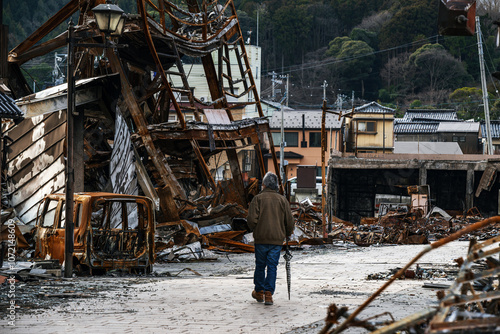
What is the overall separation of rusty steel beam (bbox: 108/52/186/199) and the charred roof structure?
3cm

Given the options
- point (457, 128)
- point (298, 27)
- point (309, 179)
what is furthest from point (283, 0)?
point (309, 179)

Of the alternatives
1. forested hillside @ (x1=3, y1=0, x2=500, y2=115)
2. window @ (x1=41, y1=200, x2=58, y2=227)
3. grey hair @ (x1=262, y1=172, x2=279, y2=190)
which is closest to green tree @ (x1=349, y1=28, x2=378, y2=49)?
forested hillside @ (x1=3, y1=0, x2=500, y2=115)

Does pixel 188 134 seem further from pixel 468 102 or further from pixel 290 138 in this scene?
pixel 468 102

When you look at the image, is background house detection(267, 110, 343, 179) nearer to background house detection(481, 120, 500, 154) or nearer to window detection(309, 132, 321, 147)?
window detection(309, 132, 321, 147)

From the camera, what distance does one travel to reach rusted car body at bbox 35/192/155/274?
45.5 feet

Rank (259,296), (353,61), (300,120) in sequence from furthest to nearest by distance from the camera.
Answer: (353,61) < (300,120) < (259,296)

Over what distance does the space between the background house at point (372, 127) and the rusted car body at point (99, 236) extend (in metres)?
47.1

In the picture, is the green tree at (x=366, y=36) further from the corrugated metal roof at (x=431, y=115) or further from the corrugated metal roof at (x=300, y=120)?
the corrugated metal roof at (x=300, y=120)

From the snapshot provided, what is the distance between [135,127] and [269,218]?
16244mm

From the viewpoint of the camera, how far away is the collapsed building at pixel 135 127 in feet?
70.6

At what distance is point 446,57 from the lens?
77250 mm

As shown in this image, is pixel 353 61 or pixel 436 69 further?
pixel 353 61

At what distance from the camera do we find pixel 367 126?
61812 millimetres

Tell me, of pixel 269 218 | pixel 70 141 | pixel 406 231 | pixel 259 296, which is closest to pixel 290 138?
pixel 406 231
